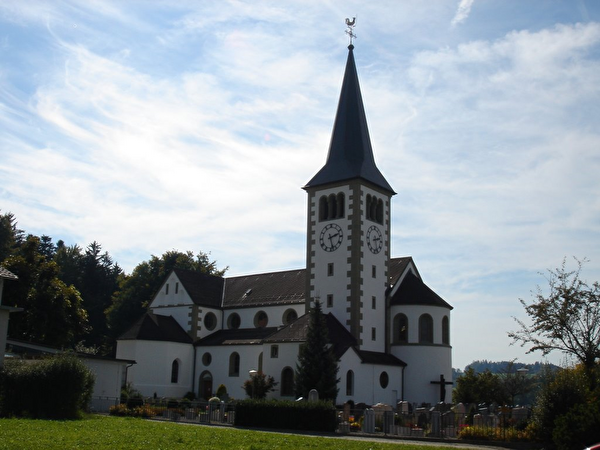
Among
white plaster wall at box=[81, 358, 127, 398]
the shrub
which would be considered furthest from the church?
the shrub

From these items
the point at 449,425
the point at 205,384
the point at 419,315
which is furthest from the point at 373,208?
the point at 449,425

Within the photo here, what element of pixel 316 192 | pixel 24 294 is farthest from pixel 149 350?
pixel 316 192

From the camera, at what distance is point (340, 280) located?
156 ft

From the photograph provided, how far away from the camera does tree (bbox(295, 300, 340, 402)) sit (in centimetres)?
3981

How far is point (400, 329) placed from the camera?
4794 centimetres

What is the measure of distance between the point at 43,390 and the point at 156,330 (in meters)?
21.3

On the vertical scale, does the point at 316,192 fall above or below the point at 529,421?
above

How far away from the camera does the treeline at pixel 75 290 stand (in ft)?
170

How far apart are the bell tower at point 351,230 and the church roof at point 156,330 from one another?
37.6 ft

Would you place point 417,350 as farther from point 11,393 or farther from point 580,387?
point 11,393

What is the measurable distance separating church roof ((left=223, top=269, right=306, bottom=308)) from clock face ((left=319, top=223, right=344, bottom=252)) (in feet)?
14.8

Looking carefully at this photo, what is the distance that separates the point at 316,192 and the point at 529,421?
2847 centimetres

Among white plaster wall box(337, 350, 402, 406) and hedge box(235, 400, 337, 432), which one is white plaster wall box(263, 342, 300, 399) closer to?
white plaster wall box(337, 350, 402, 406)

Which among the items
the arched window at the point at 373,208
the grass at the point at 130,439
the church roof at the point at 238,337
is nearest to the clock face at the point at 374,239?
the arched window at the point at 373,208
